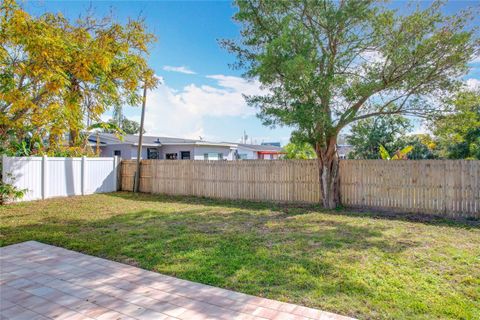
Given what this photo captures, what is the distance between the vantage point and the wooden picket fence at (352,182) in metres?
8.06

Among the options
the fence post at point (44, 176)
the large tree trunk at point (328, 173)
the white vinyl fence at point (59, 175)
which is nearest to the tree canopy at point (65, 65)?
the white vinyl fence at point (59, 175)

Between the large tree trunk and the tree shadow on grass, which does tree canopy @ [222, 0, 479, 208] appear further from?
the tree shadow on grass

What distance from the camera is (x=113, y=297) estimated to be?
11.8 feet

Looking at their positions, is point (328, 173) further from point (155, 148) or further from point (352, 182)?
point (155, 148)

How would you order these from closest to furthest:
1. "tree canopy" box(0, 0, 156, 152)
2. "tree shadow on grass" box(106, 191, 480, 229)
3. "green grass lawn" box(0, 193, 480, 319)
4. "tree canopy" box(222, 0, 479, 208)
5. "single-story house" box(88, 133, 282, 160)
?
"green grass lawn" box(0, 193, 480, 319), "tree canopy" box(0, 0, 156, 152), "tree canopy" box(222, 0, 479, 208), "tree shadow on grass" box(106, 191, 480, 229), "single-story house" box(88, 133, 282, 160)


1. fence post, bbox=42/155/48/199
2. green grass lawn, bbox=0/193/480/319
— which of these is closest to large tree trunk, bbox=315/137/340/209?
green grass lawn, bbox=0/193/480/319

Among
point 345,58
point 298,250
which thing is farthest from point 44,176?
point 345,58

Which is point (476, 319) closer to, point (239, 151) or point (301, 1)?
point (301, 1)

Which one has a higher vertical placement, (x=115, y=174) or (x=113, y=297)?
(x=115, y=174)

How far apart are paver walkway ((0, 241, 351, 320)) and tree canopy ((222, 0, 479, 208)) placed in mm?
5396

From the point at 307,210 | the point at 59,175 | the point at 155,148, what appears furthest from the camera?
the point at 155,148

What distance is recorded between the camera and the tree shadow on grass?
25.1 feet

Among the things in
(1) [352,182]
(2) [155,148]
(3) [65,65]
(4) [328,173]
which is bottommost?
(1) [352,182]

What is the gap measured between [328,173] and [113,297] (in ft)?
24.2
